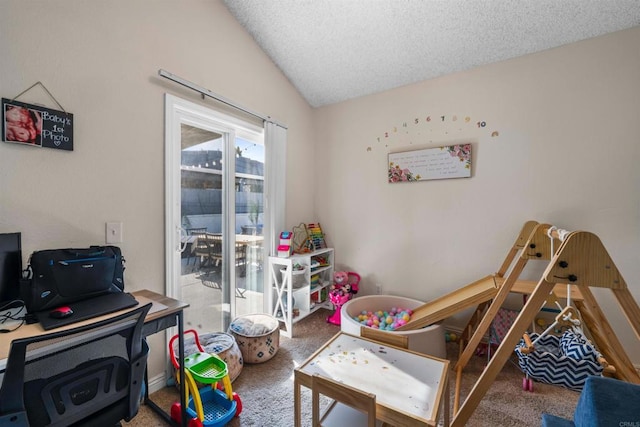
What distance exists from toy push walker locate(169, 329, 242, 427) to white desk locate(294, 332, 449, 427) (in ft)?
1.92

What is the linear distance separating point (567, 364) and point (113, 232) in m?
2.61

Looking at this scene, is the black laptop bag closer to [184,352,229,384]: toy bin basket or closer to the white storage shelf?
[184,352,229,384]: toy bin basket

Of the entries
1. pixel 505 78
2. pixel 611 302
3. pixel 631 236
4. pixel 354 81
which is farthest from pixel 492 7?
pixel 611 302

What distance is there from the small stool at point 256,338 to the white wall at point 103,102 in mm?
550

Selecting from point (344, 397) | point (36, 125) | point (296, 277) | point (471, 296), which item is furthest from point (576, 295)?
point (36, 125)

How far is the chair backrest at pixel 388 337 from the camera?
1.52m

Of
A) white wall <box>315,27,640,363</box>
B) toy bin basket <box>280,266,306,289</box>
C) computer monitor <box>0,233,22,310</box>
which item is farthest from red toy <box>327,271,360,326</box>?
computer monitor <box>0,233,22,310</box>

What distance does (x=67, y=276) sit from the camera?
4.08ft

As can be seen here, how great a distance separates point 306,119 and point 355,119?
2.00ft

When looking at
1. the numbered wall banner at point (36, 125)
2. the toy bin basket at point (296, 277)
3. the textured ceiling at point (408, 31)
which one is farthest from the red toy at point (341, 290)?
the numbered wall banner at point (36, 125)

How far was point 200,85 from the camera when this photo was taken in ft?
6.72

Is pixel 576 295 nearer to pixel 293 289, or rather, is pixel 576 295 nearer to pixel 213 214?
pixel 293 289

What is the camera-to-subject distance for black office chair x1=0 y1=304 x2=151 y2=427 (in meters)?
0.83

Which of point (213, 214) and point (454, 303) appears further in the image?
point (213, 214)
